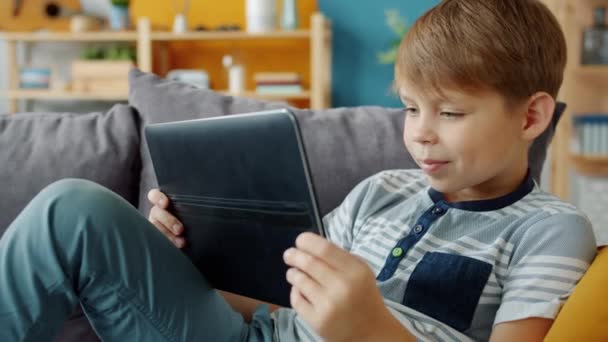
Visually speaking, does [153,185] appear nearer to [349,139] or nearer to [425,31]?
[349,139]

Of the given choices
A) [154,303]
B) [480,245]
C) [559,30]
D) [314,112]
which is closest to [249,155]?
[154,303]

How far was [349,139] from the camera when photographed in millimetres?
1414

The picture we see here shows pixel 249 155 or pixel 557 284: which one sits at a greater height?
pixel 249 155

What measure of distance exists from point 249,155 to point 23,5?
3822 millimetres

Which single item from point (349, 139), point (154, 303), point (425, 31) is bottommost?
point (154, 303)

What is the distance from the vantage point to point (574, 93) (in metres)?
3.38

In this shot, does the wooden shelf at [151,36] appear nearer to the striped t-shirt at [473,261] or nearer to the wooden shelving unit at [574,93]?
the wooden shelving unit at [574,93]

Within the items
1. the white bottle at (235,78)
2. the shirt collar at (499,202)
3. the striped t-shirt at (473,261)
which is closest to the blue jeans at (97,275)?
the striped t-shirt at (473,261)

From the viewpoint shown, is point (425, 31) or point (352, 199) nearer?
point (425, 31)

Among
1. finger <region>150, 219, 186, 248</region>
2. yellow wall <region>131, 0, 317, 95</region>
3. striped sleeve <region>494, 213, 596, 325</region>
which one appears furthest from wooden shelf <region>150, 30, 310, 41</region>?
striped sleeve <region>494, 213, 596, 325</region>

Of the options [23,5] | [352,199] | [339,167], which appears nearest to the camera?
[352,199]

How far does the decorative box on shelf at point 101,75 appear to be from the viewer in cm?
397

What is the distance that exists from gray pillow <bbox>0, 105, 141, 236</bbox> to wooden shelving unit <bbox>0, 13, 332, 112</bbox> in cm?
237

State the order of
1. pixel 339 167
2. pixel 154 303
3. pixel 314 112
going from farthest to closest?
pixel 314 112
pixel 339 167
pixel 154 303
